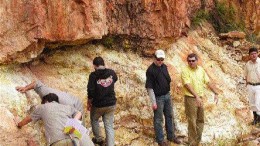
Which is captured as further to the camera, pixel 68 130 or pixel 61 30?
pixel 61 30

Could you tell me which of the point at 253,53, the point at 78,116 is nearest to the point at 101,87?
the point at 78,116

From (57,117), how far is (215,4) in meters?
7.98

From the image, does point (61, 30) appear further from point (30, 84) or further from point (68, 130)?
point (68, 130)

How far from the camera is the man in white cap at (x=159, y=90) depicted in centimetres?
789

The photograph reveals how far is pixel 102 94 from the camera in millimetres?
7297

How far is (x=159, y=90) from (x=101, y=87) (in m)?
1.19

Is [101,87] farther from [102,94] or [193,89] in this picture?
[193,89]

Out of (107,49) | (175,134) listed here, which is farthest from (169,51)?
(175,134)

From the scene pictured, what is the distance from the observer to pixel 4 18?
750cm

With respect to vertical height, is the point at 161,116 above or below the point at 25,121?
below

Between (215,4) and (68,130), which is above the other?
(215,4)

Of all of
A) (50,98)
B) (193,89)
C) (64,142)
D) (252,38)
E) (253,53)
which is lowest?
(64,142)

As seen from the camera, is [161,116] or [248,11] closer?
[161,116]

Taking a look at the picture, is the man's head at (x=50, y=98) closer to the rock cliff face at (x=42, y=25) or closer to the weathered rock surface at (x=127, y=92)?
the weathered rock surface at (x=127, y=92)
